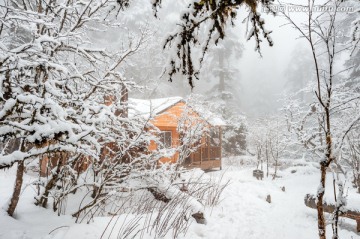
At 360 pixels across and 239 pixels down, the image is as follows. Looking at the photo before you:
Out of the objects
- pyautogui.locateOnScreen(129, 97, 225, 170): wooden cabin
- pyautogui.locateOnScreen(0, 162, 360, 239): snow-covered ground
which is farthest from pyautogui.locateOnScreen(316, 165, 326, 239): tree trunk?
pyautogui.locateOnScreen(129, 97, 225, 170): wooden cabin

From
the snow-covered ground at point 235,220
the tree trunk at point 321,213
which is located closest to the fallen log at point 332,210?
the snow-covered ground at point 235,220

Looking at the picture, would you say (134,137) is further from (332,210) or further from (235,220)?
(332,210)

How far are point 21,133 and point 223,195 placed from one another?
821 centimetres

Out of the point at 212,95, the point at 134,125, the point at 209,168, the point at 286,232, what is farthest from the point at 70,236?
the point at 212,95

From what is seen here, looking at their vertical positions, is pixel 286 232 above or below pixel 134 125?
below

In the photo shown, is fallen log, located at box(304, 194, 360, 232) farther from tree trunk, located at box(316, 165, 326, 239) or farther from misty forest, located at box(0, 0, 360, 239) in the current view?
tree trunk, located at box(316, 165, 326, 239)

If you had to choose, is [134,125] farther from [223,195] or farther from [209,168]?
[209,168]

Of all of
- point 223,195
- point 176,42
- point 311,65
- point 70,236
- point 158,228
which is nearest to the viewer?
point 176,42

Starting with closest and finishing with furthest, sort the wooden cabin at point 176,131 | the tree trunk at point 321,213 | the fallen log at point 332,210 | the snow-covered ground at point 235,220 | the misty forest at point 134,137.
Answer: the misty forest at point 134,137 → the tree trunk at point 321,213 → the snow-covered ground at point 235,220 → the fallen log at point 332,210 → the wooden cabin at point 176,131

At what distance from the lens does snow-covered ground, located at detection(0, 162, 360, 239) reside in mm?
4219

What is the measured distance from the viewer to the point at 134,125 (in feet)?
18.5

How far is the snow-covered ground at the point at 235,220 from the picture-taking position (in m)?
4.22

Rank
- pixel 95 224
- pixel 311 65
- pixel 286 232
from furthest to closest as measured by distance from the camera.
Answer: pixel 311 65 → pixel 286 232 → pixel 95 224

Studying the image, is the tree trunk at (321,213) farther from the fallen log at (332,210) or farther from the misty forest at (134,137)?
the fallen log at (332,210)
